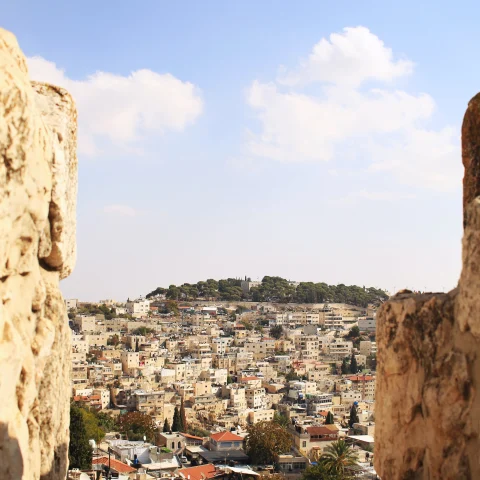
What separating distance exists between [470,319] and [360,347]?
102034 mm

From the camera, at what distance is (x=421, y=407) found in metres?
8.99

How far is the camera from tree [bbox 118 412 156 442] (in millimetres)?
53969

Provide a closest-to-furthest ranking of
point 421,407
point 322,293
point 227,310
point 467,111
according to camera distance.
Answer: point 421,407 < point 467,111 < point 227,310 < point 322,293

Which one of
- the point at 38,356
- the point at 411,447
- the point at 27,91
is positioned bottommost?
the point at 411,447

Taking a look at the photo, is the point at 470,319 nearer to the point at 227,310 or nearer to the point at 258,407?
the point at 258,407

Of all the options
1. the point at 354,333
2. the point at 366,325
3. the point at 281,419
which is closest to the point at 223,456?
the point at 281,419

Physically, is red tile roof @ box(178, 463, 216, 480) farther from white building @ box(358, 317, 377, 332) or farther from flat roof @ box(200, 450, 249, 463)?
white building @ box(358, 317, 377, 332)

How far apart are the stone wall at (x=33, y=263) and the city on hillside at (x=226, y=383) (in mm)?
18300

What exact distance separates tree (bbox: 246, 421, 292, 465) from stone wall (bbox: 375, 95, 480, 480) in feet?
128

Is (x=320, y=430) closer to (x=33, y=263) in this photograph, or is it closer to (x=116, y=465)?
(x=116, y=465)

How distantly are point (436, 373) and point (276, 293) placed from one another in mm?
145345

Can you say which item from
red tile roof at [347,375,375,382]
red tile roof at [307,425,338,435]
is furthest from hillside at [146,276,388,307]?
red tile roof at [307,425,338,435]

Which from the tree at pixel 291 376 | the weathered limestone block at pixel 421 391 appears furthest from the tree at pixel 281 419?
the weathered limestone block at pixel 421 391

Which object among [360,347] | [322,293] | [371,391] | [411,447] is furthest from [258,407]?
[322,293]
